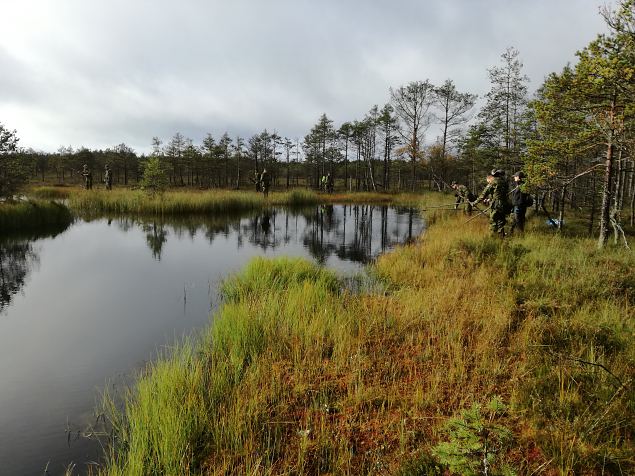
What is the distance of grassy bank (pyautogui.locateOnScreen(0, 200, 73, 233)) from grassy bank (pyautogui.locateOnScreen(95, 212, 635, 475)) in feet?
52.4

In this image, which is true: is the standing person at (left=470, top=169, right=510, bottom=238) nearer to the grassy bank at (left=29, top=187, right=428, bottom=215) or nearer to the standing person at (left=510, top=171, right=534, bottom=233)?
the standing person at (left=510, top=171, right=534, bottom=233)

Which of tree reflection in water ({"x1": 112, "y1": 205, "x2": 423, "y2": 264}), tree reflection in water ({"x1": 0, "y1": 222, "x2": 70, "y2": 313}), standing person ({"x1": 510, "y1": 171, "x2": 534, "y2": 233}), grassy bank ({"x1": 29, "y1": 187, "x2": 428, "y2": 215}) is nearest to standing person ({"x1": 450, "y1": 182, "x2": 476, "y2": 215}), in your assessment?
standing person ({"x1": 510, "y1": 171, "x2": 534, "y2": 233})

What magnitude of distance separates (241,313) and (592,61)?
808 cm

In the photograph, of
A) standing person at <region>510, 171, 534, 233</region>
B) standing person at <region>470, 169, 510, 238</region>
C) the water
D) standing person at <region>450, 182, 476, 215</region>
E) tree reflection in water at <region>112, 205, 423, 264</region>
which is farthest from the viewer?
tree reflection in water at <region>112, 205, 423, 264</region>

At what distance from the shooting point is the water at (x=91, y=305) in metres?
3.47

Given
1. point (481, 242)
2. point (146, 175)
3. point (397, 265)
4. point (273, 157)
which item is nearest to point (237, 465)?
point (397, 265)

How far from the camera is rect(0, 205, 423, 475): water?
3.47 m

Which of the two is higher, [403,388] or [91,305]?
[403,388]

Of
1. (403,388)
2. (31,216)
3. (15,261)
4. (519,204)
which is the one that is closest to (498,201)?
(519,204)

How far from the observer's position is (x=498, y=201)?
10.3 m

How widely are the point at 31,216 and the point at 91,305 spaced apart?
43.3ft

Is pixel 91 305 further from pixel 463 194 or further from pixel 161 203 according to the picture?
pixel 161 203

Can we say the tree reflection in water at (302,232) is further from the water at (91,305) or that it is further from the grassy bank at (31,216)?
the grassy bank at (31,216)

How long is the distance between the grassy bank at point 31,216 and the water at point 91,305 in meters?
1.52
